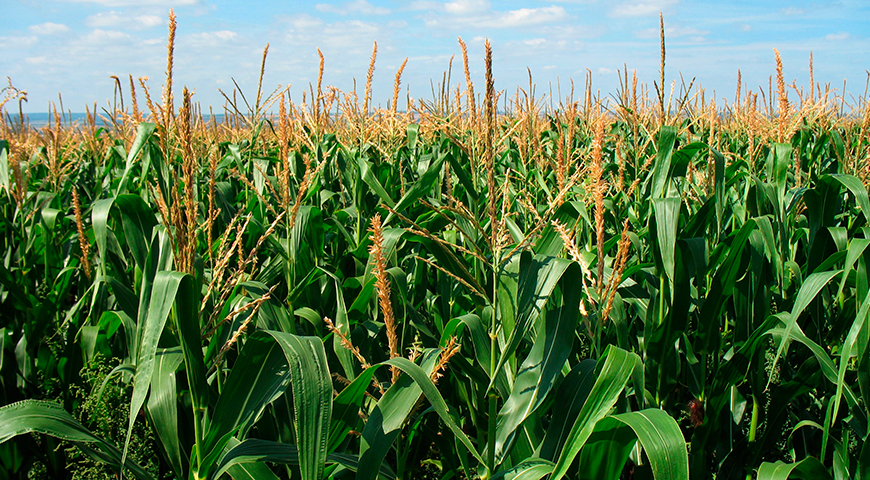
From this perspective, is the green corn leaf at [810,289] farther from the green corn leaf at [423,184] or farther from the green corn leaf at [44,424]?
the green corn leaf at [44,424]

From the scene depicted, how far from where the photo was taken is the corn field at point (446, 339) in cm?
102

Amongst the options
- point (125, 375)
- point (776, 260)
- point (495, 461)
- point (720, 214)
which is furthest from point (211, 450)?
point (776, 260)

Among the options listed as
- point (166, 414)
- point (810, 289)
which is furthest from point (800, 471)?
point (166, 414)

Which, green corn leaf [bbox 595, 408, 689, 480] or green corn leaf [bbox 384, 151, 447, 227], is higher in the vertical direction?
green corn leaf [bbox 384, 151, 447, 227]

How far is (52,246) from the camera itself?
8.50 feet

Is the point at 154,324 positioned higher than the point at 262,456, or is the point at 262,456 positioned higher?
the point at 154,324

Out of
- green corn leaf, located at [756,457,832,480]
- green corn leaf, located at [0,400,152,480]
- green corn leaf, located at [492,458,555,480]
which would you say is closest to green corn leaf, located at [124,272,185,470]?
green corn leaf, located at [0,400,152,480]

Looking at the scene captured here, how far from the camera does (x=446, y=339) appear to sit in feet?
4.39

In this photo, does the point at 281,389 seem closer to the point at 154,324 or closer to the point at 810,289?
the point at 154,324

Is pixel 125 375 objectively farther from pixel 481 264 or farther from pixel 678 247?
pixel 678 247

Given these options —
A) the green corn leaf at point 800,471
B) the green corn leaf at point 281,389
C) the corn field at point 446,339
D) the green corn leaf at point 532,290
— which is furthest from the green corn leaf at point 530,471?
the green corn leaf at point 800,471

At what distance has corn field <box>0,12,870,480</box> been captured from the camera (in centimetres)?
102

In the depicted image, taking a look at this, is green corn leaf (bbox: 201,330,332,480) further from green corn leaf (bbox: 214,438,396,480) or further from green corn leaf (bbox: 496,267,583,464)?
green corn leaf (bbox: 496,267,583,464)

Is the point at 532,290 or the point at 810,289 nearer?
the point at 532,290
